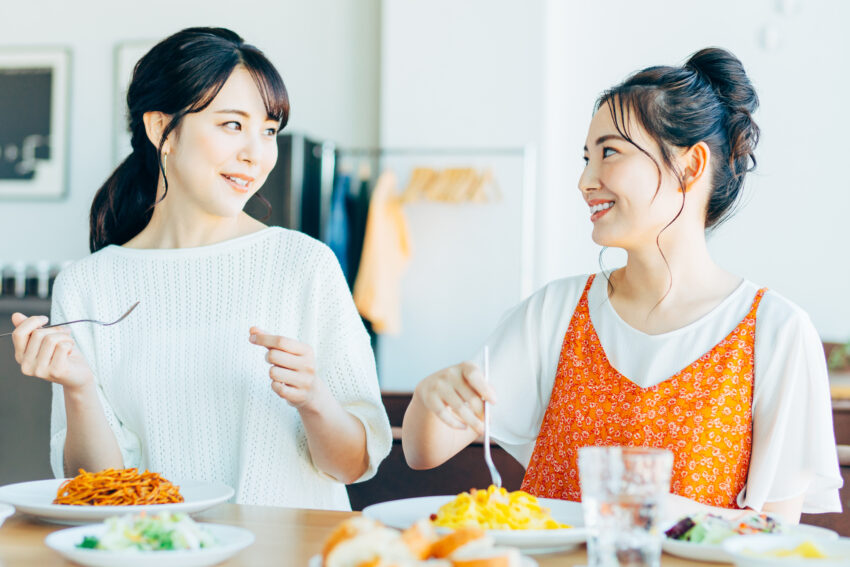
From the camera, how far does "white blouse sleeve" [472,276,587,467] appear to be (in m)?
1.55

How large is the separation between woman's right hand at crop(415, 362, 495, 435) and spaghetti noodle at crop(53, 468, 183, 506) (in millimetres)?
326

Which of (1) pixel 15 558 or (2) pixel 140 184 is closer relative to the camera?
(1) pixel 15 558

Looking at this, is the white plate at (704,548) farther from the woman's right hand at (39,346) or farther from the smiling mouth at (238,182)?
the smiling mouth at (238,182)

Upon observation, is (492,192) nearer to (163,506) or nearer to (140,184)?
(140,184)

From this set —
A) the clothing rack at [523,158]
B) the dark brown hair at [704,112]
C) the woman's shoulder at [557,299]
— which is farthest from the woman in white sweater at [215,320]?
the clothing rack at [523,158]

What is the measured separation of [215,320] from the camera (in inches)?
62.7

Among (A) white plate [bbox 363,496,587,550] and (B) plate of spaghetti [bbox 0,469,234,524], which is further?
(B) plate of spaghetti [bbox 0,469,234,524]

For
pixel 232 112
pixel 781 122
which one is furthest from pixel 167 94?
pixel 781 122

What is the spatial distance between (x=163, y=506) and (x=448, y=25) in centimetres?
362

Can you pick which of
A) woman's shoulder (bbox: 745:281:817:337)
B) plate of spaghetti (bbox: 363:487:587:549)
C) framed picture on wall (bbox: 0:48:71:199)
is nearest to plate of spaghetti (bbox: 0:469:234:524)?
plate of spaghetti (bbox: 363:487:587:549)

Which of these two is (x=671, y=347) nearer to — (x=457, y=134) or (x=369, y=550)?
(x=369, y=550)

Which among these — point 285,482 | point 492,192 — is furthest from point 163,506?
point 492,192

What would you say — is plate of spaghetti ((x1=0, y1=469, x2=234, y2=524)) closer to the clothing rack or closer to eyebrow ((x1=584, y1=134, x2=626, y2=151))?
eyebrow ((x1=584, y1=134, x2=626, y2=151))

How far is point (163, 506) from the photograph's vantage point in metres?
1.04
